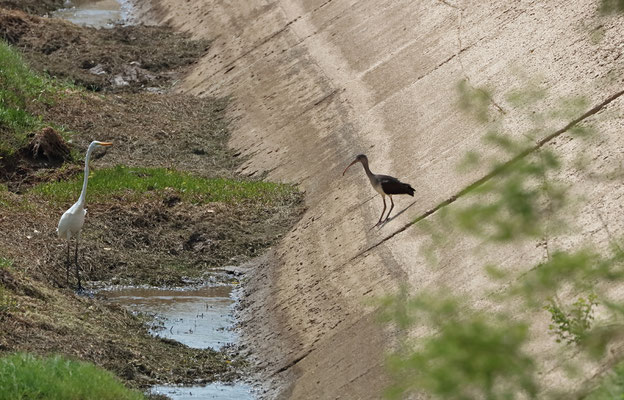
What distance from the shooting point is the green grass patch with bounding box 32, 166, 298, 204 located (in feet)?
62.5

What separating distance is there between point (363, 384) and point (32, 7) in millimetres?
29739

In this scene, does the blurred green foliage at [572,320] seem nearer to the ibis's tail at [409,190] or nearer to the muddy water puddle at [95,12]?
the ibis's tail at [409,190]

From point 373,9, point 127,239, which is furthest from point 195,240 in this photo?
point 373,9

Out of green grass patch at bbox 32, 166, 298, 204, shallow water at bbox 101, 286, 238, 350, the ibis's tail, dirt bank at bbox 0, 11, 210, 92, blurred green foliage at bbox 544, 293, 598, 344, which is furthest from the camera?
dirt bank at bbox 0, 11, 210, 92

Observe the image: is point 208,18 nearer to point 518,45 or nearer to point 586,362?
point 518,45

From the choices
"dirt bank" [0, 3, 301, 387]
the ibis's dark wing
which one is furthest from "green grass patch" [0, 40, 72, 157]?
the ibis's dark wing

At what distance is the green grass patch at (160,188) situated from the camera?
19.0m

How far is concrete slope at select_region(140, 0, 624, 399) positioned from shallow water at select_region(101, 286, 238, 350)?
400 mm

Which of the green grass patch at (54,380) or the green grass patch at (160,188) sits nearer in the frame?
the green grass patch at (54,380)

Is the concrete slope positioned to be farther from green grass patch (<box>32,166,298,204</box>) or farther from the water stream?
green grass patch (<box>32,166,298,204</box>)

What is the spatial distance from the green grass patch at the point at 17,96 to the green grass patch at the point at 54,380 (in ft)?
33.0

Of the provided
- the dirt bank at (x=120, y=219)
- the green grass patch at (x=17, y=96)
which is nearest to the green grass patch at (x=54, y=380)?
the dirt bank at (x=120, y=219)

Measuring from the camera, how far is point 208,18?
3359 cm

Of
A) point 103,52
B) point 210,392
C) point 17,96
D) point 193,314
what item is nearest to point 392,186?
point 193,314
